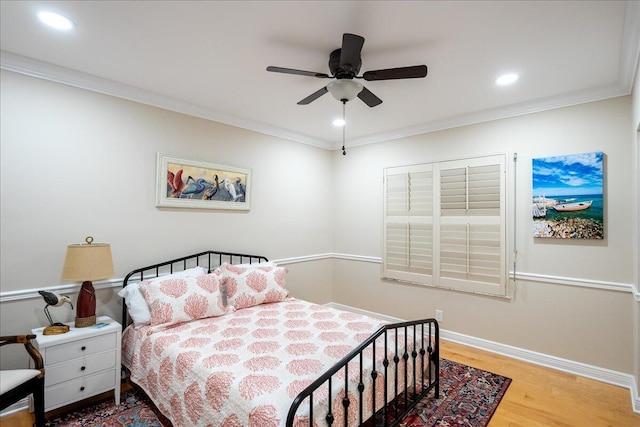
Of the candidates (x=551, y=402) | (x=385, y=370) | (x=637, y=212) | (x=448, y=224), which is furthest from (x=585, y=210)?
(x=385, y=370)

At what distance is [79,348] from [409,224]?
363cm

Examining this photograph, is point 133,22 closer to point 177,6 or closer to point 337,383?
point 177,6

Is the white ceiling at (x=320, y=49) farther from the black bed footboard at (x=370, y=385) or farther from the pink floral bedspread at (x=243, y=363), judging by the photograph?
the pink floral bedspread at (x=243, y=363)

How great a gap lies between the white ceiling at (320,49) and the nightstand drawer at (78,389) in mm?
2408

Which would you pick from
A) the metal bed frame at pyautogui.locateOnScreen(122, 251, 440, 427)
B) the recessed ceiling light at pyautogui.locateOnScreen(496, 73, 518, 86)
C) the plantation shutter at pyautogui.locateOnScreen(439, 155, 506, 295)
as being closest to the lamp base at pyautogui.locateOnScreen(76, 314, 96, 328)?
the metal bed frame at pyautogui.locateOnScreen(122, 251, 440, 427)

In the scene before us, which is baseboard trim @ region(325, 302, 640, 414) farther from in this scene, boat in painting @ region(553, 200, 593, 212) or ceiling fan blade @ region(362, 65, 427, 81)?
ceiling fan blade @ region(362, 65, 427, 81)

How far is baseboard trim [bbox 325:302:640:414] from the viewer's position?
2777mm

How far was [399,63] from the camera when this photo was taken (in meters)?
2.50

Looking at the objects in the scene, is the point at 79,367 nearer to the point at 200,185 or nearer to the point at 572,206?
Answer: the point at 200,185

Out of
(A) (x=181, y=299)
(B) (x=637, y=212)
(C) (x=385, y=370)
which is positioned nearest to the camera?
(C) (x=385, y=370)

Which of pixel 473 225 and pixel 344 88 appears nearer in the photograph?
pixel 344 88

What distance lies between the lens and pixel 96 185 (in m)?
2.80

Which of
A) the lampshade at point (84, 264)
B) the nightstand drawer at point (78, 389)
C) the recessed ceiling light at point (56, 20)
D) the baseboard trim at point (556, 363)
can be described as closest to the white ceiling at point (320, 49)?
the recessed ceiling light at point (56, 20)

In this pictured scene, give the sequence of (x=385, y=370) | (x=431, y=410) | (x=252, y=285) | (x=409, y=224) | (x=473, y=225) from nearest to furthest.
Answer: (x=385, y=370) < (x=431, y=410) < (x=252, y=285) < (x=473, y=225) < (x=409, y=224)
